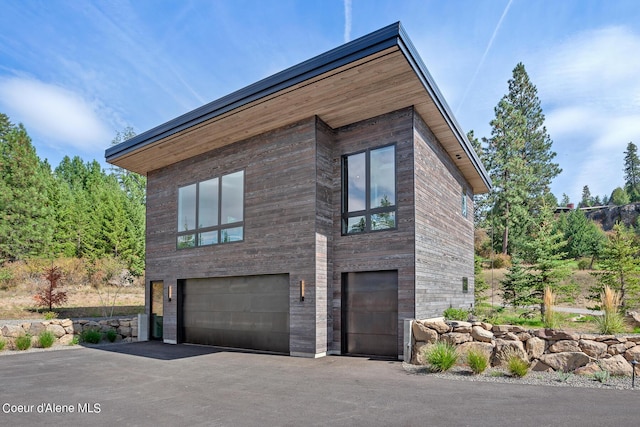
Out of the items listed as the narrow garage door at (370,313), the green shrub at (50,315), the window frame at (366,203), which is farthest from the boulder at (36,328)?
the window frame at (366,203)

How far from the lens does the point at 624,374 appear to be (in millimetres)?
6430

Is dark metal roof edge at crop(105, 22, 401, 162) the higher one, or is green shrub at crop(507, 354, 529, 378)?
dark metal roof edge at crop(105, 22, 401, 162)

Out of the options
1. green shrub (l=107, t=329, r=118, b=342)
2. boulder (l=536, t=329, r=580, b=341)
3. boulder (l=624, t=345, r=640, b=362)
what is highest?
boulder (l=536, t=329, r=580, b=341)

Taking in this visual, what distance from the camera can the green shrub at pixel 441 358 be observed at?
7035 millimetres

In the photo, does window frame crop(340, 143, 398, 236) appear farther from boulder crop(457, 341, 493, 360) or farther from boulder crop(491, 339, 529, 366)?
boulder crop(491, 339, 529, 366)

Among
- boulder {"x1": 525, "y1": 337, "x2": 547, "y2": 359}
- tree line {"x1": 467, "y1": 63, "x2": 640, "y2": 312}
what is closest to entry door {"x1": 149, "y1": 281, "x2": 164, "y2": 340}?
boulder {"x1": 525, "y1": 337, "x2": 547, "y2": 359}

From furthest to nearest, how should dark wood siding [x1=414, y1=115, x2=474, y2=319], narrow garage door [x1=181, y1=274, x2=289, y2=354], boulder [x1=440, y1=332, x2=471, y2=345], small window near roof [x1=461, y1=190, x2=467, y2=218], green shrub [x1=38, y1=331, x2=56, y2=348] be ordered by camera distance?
small window near roof [x1=461, y1=190, x2=467, y2=218] → green shrub [x1=38, y1=331, x2=56, y2=348] → narrow garage door [x1=181, y1=274, x2=289, y2=354] → dark wood siding [x1=414, y1=115, x2=474, y2=319] → boulder [x1=440, y1=332, x2=471, y2=345]

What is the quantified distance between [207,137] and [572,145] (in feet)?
114

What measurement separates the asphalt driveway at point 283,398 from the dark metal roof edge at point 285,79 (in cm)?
528

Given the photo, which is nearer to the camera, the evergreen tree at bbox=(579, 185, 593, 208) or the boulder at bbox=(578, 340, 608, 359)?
the boulder at bbox=(578, 340, 608, 359)

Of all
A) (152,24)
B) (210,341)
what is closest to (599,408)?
(210,341)

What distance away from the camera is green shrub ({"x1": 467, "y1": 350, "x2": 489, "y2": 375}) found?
673 cm

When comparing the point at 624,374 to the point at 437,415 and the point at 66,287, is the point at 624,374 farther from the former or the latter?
the point at 66,287

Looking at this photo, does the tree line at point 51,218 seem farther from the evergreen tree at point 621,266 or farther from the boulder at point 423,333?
the evergreen tree at point 621,266
